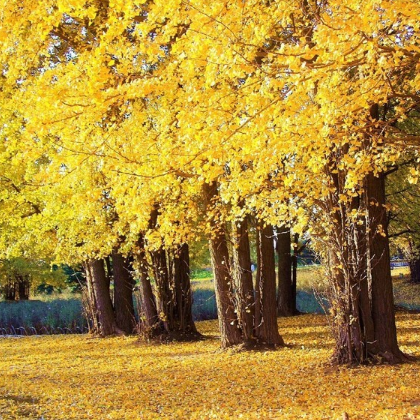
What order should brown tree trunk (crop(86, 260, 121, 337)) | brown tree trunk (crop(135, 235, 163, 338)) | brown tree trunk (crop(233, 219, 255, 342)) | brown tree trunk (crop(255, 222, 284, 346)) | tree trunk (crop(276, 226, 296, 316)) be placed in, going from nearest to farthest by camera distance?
brown tree trunk (crop(233, 219, 255, 342)), brown tree trunk (crop(255, 222, 284, 346)), brown tree trunk (crop(135, 235, 163, 338)), brown tree trunk (crop(86, 260, 121, 337)), tree trunk (crop(276, 226, 296, 316))

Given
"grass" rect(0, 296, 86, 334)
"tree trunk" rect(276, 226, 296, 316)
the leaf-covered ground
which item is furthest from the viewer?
"grass" rect(0, 296, 86, 334)

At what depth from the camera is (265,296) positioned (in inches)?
476

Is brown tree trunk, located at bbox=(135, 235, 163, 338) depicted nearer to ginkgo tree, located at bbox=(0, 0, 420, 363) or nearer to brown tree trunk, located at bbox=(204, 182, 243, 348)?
ginkgo tree, located at bbox=(0, 0, 420, 363)

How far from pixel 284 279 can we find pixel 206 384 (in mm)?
10905

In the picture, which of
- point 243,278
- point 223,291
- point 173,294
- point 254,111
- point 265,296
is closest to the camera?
point 254,111

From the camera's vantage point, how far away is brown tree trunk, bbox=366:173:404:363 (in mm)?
9500

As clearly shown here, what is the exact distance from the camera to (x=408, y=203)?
57.6ft

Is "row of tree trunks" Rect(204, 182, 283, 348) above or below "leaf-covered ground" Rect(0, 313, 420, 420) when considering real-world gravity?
above

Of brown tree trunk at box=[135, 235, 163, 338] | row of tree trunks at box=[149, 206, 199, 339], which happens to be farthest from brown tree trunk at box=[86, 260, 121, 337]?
row of tree trunks at box=[149, 206, 199, 339]

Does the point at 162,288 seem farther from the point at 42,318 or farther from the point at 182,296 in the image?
the point at 42,318

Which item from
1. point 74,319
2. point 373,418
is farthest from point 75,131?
point 74,319

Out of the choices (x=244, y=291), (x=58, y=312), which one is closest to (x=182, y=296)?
(x=244, y=291)

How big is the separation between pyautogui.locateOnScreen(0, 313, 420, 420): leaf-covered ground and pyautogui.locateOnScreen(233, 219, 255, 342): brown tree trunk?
0.67 m

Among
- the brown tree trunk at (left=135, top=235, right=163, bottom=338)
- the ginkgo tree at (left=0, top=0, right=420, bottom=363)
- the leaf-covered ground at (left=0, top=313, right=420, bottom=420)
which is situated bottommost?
the leaf-covered ground at (left=0, top=313, right=420, bottom=420)
